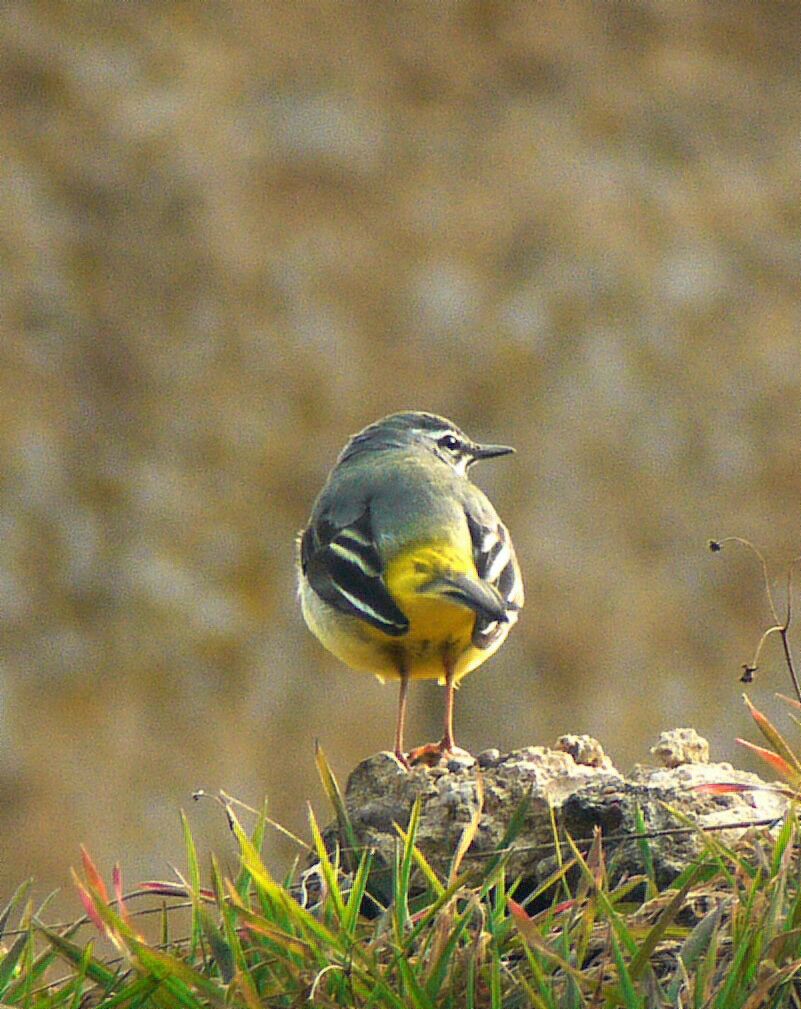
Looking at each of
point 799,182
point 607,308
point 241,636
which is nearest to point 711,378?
point 607,308

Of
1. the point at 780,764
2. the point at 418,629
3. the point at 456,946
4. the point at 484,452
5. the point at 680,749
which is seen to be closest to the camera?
the point at 456,946

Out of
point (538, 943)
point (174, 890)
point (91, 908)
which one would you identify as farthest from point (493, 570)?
point (538, 943)

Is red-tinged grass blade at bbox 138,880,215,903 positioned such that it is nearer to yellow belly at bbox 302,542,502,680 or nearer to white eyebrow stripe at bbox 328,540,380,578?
yellow belly at bbox 302,542,502,680

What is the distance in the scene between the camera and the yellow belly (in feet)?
17.6

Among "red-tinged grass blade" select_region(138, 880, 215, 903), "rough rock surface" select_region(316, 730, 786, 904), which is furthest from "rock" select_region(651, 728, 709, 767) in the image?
"red-tinged grass blade" select_region(138, 880, 215, 903)

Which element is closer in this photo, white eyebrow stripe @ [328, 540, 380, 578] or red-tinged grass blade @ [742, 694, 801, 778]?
red-tinged grass blade @ [742, 694, 801, 778]

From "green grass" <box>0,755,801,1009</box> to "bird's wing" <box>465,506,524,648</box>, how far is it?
1.81 metres

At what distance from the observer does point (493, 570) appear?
5.64 m

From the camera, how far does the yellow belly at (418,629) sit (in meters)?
5.36

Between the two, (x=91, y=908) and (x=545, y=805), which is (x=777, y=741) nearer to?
(x=545, y=805)

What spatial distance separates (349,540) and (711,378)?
25.7 ft

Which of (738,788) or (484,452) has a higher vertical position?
(484,452)

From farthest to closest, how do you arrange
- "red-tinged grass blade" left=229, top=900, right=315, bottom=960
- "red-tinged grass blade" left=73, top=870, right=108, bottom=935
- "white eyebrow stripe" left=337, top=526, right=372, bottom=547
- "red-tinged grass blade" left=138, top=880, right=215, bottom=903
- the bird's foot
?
"white eyebrow stripe" left=337, top=526, right=372, bottom=547 → the bird's foot → "red-tinged grass blade" left=138, top=880, right=215, bottom=903 → "red-tinged grass blade" left=73, top=870, right=108, bottom=935 → "red-tinged grass blade" left=229, top=900, right=315, bottom=960

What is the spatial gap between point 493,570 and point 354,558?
42 centimetres
